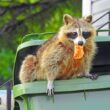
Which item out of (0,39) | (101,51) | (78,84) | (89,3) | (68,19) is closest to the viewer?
(78,84)

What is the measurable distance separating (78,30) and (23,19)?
10.5 metres

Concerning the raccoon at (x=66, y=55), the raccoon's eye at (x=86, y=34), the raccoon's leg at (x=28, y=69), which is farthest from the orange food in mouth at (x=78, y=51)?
the raccoon's leg at (x=28, y=69)

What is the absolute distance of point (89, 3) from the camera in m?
11.1

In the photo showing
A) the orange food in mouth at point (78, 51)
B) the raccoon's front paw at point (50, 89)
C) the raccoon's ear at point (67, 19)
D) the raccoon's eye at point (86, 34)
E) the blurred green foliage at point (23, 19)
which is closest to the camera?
the raccoon's front paw at point (50, 89)

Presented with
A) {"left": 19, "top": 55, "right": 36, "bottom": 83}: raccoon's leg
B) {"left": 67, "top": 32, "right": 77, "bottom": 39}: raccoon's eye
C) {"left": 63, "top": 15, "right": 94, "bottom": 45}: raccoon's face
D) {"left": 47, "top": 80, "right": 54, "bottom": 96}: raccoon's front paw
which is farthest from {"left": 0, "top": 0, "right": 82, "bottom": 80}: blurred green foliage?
{"left": 47, "top": 80, "right": 54, "bottom": 96}: raccoon's front paw

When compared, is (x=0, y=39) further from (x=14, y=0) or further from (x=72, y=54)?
(x=72, y=54)

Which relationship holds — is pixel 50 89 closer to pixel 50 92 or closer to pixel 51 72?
pixel 50 92

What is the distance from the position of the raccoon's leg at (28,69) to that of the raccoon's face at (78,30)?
456 millimetres

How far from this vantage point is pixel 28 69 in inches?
237

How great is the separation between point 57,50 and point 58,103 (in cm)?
51

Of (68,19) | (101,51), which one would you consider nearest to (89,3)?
(101,51)

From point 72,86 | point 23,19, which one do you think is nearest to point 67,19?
point 72,86

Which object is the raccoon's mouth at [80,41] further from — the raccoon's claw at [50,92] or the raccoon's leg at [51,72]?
the raccoon's claw at [50,92]

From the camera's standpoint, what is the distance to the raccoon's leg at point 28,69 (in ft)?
19.5
